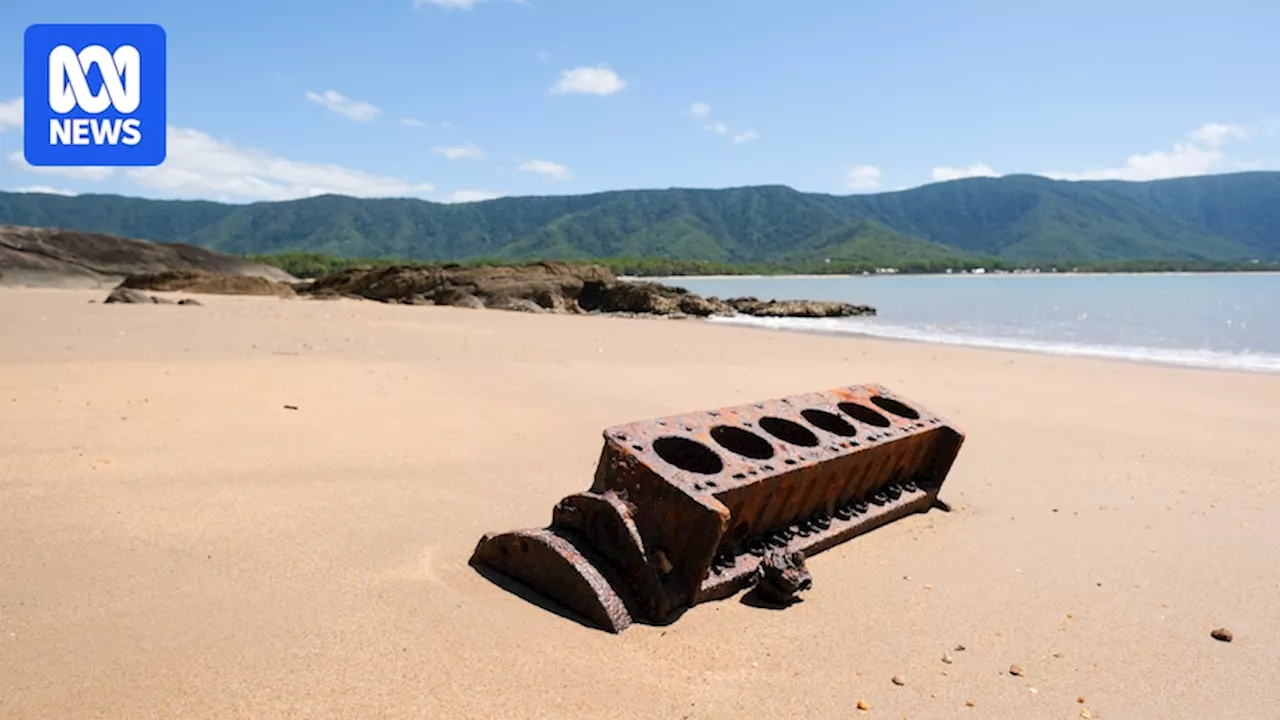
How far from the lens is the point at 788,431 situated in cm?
393

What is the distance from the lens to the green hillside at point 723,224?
154 meters

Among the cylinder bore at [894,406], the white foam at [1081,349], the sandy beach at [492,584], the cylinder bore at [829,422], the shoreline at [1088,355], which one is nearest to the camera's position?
the sandy beach at [492,584]

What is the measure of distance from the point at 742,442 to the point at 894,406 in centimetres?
121

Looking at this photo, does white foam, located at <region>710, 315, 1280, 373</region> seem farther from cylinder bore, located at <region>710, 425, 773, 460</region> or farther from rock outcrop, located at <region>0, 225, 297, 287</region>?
rock outcrop, located at <region>0, 225, 297, 287</region>

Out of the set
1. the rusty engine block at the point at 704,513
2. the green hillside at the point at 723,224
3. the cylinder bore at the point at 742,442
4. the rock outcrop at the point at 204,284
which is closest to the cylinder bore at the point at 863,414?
the rusty engine block at the point at 704,513

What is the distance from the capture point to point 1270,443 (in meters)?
6.53

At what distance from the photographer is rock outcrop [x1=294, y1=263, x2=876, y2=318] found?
2567 centimetres

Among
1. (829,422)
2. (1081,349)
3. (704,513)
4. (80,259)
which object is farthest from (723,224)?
(704,513)

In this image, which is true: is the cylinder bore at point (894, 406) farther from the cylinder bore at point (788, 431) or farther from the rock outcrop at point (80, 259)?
the rock outcrop at point (80, 259)

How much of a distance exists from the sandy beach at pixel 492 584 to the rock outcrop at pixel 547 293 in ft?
60.3

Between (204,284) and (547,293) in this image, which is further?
(547,293)

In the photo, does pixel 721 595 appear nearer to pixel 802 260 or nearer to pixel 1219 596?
pixel 1219 596

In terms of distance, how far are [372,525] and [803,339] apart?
41.1ft

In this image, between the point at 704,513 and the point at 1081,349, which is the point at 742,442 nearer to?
the point at 704,513
